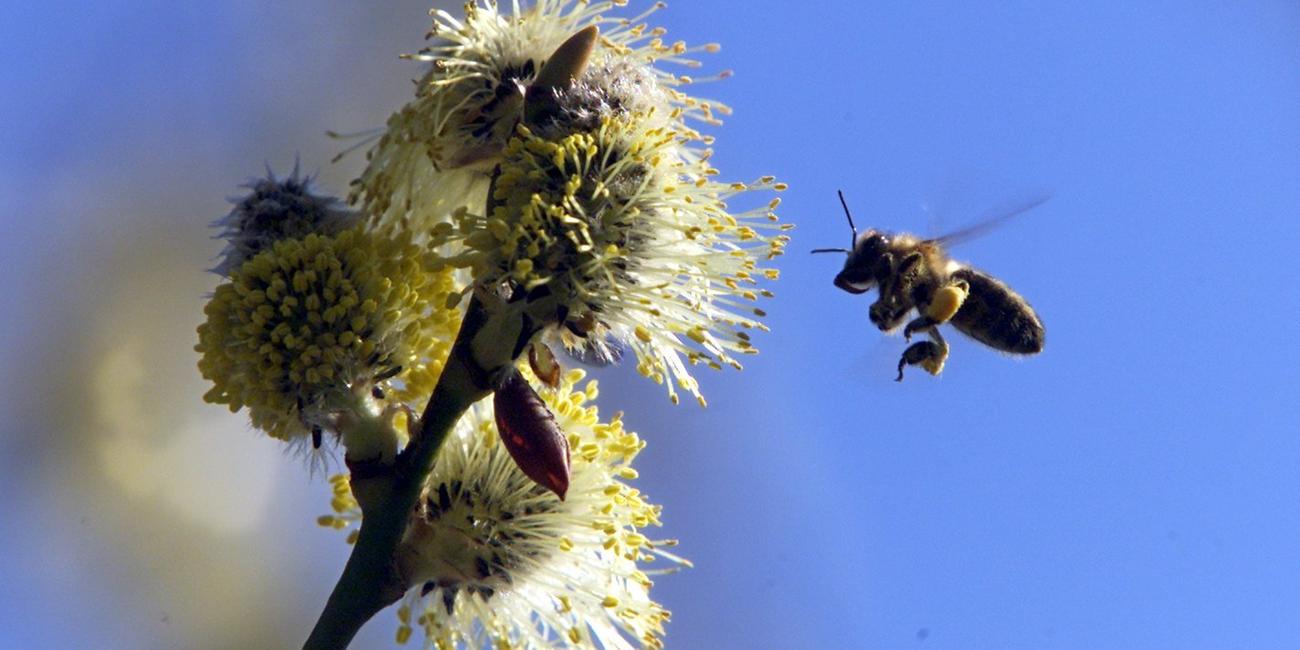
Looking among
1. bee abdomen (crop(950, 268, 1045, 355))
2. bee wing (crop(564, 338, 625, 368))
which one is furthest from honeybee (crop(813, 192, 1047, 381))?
bee wing (crop(564, 338, 625, 368))

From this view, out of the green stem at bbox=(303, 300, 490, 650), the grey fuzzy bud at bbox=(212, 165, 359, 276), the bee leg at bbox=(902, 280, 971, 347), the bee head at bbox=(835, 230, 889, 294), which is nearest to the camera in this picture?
the green stem at bbox=(303, 300, 490, 650)

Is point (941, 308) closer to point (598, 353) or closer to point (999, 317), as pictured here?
point (999, 317)

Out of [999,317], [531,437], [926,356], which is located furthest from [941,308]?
[531,437]

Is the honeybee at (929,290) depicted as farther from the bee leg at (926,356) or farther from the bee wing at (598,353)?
the bee wing at (598,353)

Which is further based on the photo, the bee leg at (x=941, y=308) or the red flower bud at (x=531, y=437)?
the bee leg at (x=941, y=308)

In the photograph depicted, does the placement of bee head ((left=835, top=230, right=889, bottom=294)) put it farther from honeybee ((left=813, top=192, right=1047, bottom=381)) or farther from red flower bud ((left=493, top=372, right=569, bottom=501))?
red flower bud ((left=493, top=372, right=569, bottom=501))

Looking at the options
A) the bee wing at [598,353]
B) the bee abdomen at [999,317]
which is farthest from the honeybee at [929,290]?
the bee wing at [598,353]

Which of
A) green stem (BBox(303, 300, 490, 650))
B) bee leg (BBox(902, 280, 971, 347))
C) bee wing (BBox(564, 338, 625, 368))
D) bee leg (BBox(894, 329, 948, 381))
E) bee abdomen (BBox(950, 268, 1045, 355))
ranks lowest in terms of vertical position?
green stem (BBox(303, 300, 490, 650))

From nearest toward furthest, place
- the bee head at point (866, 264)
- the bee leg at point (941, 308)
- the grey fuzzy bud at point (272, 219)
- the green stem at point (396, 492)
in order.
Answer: the green stem at point (396, 492) < the grey fuzzy bud at point (272, 219) < the bee leg at point (941, 308) < the bee head at point (866, 264)
